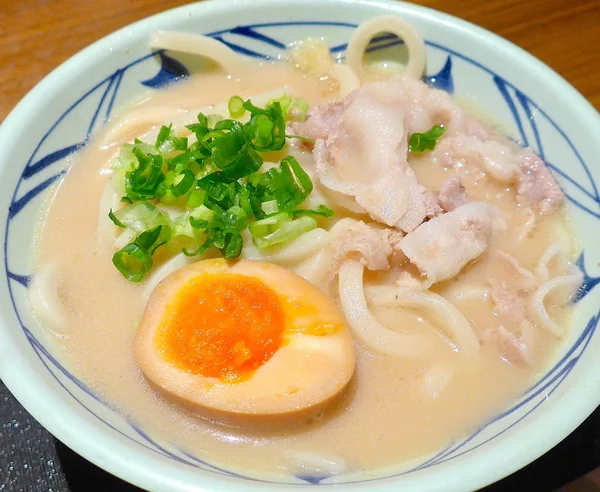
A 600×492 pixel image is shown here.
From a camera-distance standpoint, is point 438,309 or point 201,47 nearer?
point 438,309

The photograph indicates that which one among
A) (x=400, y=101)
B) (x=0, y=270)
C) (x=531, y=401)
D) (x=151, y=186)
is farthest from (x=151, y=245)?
(x=531, y=401)

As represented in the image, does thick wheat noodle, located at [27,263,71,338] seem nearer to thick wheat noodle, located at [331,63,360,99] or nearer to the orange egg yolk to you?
the orange egg yolk

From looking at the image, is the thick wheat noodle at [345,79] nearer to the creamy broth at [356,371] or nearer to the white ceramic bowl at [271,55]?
the white ceramic bowl at [271,55]

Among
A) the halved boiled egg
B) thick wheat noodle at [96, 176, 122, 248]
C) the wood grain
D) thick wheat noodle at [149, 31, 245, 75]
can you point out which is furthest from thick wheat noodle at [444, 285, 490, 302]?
the wood grain

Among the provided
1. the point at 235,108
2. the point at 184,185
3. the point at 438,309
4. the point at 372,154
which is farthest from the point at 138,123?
the point at 438,309

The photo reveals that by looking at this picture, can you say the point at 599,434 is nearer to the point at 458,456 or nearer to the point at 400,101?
the point at 458,456

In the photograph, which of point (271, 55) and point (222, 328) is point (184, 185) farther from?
point (271, 55)
